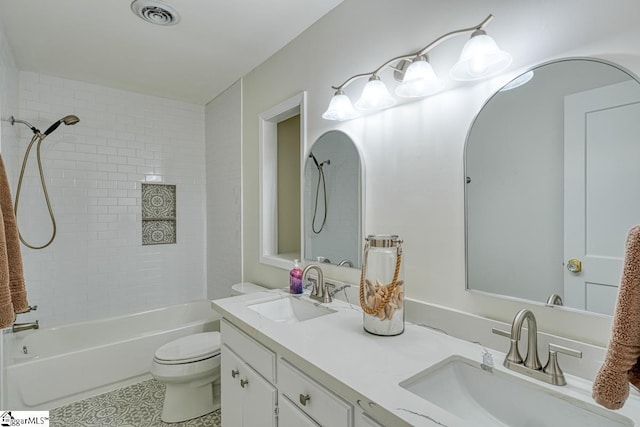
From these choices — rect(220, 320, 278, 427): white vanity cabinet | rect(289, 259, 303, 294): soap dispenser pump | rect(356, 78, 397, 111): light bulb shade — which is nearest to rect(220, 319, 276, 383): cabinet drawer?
rect(220, 320, 278, 427): white vanity cabinet

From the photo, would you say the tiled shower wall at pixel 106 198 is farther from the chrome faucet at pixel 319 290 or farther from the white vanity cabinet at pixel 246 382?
the chrome faucet at pixel 319 290

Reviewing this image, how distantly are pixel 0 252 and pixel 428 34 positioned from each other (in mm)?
1731

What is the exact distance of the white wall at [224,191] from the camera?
2.81 m

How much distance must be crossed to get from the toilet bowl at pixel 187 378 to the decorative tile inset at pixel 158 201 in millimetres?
1502

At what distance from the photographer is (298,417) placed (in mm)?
1069

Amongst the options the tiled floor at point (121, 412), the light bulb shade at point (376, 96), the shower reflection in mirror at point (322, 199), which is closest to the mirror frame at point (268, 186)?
the shower reflection in mirror at point (322, 199)

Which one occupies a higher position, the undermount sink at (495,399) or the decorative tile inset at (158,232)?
the decorative tile inset at (158,232)

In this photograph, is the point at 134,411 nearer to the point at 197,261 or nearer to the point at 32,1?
the point at 197,261

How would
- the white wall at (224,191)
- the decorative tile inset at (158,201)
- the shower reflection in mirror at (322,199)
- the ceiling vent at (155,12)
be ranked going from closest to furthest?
the ceiling vent at (155,12) → the shower reflection in mirror at (322,199) → the white wall at (224,191) → the decorative tile inset at (158,201)

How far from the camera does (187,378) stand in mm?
1965

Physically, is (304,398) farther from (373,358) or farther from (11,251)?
(11,251)

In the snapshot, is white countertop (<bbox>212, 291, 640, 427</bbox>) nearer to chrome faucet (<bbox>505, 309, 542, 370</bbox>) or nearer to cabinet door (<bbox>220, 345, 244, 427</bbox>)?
chrome faucet (<bbox>505, 309, 542, 370</bbox>)

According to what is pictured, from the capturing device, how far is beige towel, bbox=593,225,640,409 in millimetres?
487

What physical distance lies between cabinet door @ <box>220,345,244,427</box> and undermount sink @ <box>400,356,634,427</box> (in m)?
0.88
